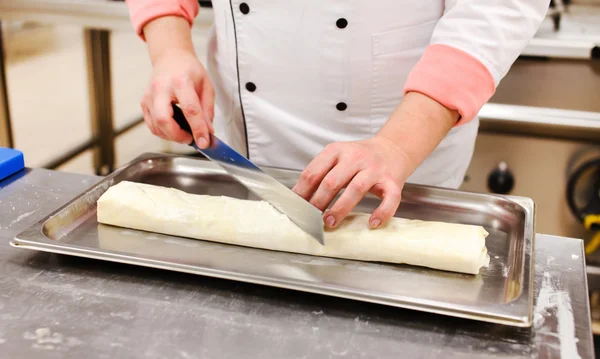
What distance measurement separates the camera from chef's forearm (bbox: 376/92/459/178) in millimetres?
865

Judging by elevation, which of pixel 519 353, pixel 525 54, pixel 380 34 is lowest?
pixel 519 353

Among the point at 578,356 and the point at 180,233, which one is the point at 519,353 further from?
the point at 180,233

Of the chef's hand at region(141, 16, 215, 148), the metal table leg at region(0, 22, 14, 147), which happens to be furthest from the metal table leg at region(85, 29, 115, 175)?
the chef's hand at region(141, 16, 215, 148)

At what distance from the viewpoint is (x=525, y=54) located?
1624mm

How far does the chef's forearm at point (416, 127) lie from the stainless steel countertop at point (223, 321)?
0.78 feet

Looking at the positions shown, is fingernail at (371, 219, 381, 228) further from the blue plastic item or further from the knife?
the blue plastic item

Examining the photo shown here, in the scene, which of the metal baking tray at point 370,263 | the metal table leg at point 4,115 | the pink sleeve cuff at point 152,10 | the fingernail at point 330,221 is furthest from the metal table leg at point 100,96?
the fingernail at point 330,221

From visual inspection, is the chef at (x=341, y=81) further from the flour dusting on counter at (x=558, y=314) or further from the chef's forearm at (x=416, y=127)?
the flour dusting on counter at (x=558, y=314)

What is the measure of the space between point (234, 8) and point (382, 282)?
0.61m

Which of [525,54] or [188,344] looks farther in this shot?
[525,54]

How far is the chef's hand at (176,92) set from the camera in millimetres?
925

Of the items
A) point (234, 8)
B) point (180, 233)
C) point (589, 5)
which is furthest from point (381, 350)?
point (589, 5)

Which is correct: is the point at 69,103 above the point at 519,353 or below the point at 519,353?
below

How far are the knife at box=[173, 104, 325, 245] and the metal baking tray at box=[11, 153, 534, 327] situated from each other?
0.17 ft
